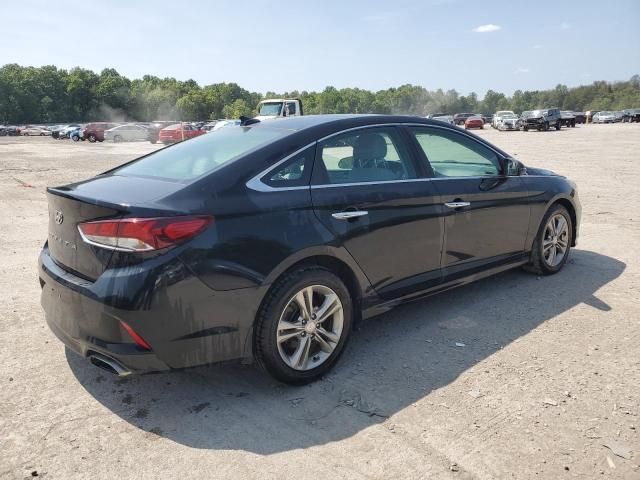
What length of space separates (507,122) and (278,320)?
4728 cm

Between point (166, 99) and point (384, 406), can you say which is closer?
point (384, 406)

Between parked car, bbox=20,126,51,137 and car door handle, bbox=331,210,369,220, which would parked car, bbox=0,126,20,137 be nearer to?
parked car, bbox=20,126,51,137

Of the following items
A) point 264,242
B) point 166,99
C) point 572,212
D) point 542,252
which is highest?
point 166,99

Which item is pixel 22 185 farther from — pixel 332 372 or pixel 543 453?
pixel 543 453

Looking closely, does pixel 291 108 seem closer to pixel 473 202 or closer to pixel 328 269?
pixel 473 202

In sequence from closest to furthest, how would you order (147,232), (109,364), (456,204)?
(147,232) → (109,364) → (456,204)

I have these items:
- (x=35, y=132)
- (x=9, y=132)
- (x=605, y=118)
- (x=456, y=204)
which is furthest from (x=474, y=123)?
(x=9, y=132)

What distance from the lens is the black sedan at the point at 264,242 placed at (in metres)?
2.74

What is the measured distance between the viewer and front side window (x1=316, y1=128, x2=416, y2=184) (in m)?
3.50

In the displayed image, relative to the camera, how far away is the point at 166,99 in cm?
12575

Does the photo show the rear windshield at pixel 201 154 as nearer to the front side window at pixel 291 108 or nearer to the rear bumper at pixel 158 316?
the rear bumper at pixel 158 316

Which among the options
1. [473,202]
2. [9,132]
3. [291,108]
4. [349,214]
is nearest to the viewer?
[349,214]

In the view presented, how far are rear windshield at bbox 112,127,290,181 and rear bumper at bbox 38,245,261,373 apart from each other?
706 millimetres

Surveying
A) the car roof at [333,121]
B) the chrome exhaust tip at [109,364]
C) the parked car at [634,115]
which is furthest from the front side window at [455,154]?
the parked car at [634,115]
